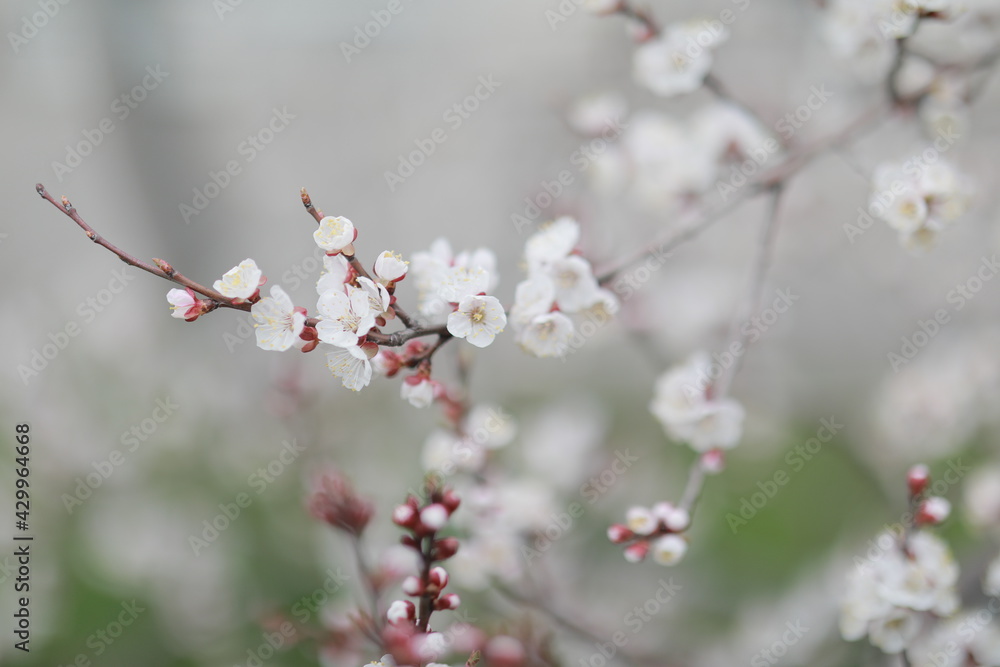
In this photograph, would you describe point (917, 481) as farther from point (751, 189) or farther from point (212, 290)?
point (212, 290)

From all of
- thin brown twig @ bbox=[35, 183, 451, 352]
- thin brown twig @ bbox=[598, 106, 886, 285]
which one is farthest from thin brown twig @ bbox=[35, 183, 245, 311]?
thin brown twig @ bbox=[598, 106, 886, 285]

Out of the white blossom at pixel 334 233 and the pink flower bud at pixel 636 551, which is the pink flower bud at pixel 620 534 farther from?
the white blossom at pixel 334 233

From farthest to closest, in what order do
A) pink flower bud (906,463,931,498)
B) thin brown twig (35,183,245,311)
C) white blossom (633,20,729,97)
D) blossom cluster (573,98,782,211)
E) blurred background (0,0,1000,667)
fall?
blurred background (0,0,1000,667) → blossom cluster (573,98,782,211) → white blossom (633,20,729,97) → pink flower bud (906,463,931,498) → thin brown twig (35,183,245,311)

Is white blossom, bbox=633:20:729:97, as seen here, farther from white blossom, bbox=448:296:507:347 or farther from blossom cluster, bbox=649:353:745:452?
white blossom, bbox=448:296:507:347

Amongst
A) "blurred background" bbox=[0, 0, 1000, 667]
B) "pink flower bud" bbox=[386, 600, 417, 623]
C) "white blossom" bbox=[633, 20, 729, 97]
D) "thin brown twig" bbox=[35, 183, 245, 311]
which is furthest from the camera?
"blurred background" bbox=[0, 0, 1000, 667]

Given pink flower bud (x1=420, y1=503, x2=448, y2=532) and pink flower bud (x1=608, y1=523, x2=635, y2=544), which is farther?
pink flower bud (x1=608, y1=523, x2=635, y2=544)

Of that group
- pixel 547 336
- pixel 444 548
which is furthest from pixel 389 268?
pixel 444 548
